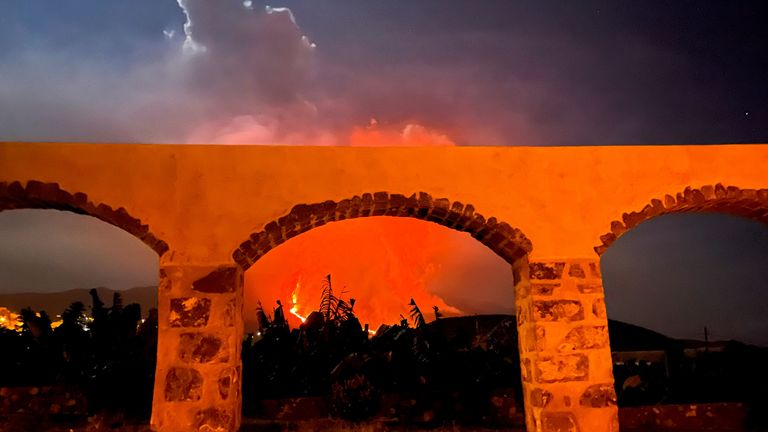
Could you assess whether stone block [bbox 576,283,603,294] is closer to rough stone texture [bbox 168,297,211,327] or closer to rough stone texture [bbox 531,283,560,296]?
rough stone texture [bbox 531,283,560,296]

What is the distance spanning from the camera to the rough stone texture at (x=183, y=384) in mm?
4297

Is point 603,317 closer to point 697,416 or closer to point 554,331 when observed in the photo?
point 554,331

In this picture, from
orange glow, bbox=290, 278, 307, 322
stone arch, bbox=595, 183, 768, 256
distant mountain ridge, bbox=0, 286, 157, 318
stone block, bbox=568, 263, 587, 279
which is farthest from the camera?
distant mountain ridge, bbox=0, 286, 157, 318

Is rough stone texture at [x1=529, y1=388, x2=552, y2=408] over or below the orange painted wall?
below

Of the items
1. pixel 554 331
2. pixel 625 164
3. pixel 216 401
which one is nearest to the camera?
pixel 216 401

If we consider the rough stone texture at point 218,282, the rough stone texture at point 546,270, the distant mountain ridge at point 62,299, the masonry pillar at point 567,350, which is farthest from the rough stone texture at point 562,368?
the distant mountain ridge at point 62,299

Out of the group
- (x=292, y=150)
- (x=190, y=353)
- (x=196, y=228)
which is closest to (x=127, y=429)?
(x=190, y=353)

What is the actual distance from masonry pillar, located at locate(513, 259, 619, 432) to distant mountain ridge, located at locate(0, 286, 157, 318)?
56.1 feet

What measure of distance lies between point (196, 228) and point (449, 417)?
297 cm

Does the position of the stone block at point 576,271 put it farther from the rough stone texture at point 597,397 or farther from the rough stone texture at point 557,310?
the rough stone texture at point 597,397

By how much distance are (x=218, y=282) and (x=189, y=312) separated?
294 millimetres

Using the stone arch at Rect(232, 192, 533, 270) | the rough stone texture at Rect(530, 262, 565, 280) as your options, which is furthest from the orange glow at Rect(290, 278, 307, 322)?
the rough stone texture at Rect(530, 262, 565, 280)

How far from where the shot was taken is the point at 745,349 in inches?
288

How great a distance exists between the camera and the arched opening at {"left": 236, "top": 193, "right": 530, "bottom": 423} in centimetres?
478
